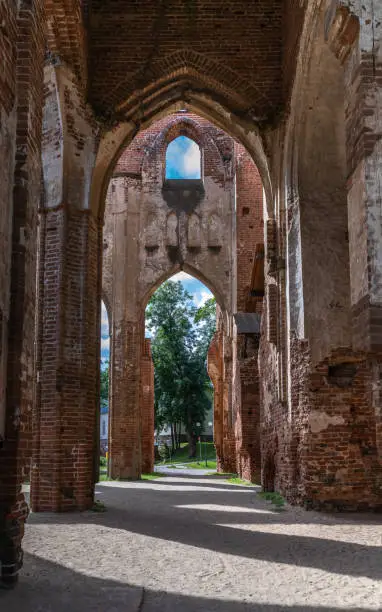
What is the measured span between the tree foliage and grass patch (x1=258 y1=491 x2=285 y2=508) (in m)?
29.3

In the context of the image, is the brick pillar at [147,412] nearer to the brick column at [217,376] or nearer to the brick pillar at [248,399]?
the brick column at [217,376]

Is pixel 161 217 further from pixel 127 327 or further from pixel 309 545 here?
pixel 309 545

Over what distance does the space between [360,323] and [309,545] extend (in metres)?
2.42

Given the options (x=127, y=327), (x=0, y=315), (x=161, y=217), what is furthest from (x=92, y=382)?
(x=161, y=217)

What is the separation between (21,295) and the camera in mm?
5727

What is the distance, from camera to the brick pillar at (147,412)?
73.5ft

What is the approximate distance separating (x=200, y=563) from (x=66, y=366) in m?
4.89

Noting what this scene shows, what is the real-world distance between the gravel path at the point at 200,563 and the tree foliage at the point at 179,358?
32.6 metres

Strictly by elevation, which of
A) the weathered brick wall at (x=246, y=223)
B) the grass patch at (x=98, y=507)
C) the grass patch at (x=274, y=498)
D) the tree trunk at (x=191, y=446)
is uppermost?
the weathered brick wall at (x=246, y=223)

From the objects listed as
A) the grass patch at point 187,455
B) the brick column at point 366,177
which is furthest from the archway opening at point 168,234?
the grass patch at point 187,455

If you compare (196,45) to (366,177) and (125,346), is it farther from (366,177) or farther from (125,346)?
(125,346)

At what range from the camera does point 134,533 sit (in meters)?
7.95

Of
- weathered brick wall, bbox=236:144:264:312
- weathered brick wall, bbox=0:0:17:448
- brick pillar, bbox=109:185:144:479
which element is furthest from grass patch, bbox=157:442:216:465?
weathered brick wall, bbox=0:0:17:448

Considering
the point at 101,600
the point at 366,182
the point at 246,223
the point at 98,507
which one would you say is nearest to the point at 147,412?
the point at 246,223
